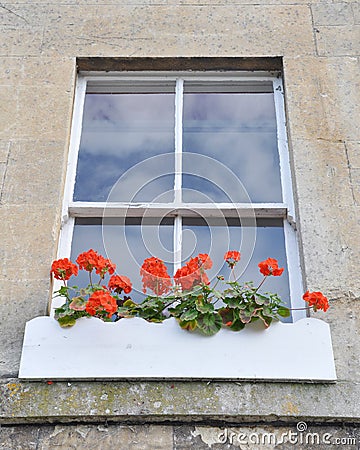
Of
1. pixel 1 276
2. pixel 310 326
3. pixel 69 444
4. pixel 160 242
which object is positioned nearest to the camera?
pixel 69 444

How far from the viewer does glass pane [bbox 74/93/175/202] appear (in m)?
3.27

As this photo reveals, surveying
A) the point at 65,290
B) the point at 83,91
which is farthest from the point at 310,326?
the point at 83,91

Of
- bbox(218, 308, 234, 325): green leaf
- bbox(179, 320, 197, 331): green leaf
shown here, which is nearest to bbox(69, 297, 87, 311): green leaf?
bbox(179, 320, 197, 331): green leaf

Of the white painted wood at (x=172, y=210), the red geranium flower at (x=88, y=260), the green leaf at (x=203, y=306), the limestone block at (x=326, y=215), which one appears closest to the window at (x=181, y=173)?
the white painted wood at (x=172, y=210)

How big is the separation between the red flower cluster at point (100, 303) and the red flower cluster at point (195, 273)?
1.10 ft

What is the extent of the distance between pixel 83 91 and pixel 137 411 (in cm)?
194

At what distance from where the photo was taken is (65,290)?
2576 mm

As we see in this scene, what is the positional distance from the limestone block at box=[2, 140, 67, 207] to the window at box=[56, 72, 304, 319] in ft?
0.45

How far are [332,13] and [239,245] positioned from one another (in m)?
1.57

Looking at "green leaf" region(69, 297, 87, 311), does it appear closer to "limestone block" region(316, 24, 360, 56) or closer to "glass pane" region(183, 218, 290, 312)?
"glass pane" region(183, 218, 290, 312)

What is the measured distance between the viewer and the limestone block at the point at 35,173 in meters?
3.00

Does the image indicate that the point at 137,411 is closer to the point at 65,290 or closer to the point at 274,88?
the point at 65,290

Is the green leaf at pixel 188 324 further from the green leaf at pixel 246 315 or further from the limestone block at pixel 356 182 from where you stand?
the limestone block at pixel 356 182

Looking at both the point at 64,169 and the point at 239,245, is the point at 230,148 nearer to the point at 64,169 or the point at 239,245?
the point at 239,245
